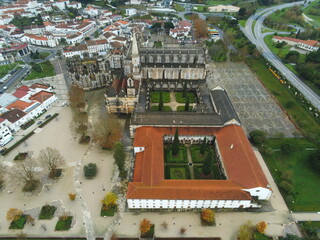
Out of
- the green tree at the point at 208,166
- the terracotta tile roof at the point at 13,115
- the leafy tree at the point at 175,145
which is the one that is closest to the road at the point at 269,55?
the green tree at the point at 208,166

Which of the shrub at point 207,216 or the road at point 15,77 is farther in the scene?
the road at point 15,77

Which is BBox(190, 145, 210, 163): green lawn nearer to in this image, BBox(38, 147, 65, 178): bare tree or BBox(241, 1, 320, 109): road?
BBox(38, 147, 65, 178): bare tree

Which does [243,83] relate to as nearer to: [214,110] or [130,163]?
[214,110]

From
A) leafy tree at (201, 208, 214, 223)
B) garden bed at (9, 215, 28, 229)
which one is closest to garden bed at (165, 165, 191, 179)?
leafy tree at (201, 208, 214, 223)

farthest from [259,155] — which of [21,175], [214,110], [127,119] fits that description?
[21,175]

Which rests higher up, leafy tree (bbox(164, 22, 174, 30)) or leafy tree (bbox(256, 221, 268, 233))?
leafy tree (bbox(164, 22, 174, 30))

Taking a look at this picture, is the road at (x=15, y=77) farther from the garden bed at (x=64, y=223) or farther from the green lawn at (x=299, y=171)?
the green lawn at (x=299, y=171)
